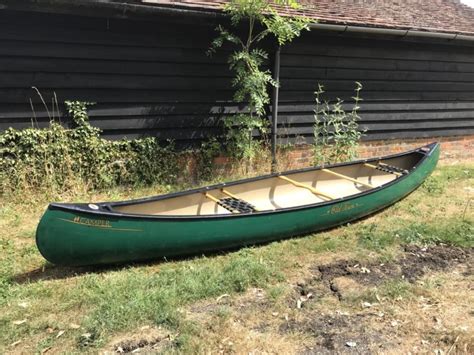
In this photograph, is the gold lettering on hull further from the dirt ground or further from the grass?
the dirt ground

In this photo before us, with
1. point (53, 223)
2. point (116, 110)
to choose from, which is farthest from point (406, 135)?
point (53, 223)

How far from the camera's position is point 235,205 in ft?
16.1

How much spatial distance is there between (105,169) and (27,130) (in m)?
1.18

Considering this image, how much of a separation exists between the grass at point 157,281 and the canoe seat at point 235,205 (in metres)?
0.46

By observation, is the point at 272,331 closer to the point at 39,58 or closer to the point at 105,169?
the point at 105,169

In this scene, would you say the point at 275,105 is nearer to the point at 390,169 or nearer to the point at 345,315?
the point at 390,169

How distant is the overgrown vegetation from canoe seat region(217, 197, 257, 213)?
2.04 meters

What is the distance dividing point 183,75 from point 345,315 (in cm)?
465

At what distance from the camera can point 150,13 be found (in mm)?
6043

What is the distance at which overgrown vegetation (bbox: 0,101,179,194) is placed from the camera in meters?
5.79

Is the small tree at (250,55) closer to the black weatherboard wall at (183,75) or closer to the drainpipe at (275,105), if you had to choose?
the drainpipe at (275,105)

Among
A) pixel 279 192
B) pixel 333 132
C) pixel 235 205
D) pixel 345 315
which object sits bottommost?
pixel 345 315

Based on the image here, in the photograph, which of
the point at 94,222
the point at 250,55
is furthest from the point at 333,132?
the point at 94,222

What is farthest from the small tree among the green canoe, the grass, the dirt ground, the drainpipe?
the dirt ground
